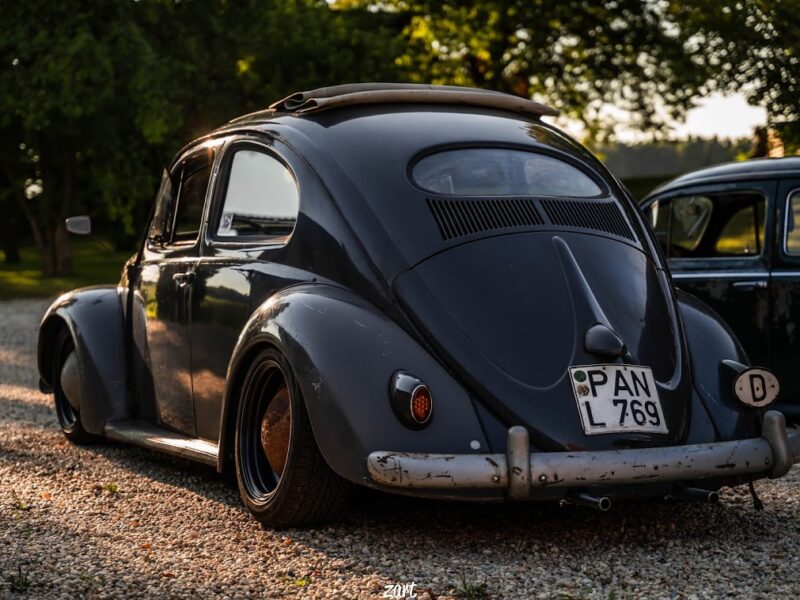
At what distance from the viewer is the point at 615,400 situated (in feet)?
15.1

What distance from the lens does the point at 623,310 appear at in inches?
195

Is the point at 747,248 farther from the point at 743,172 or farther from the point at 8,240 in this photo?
the point at 8,240

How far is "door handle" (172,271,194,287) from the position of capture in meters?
6.01

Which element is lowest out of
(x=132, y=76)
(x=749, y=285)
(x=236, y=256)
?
(x=749, y=285)

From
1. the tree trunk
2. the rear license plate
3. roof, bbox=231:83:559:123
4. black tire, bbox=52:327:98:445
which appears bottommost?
the tree trunk

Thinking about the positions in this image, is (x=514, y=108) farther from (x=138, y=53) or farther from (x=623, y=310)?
(x=138, y=53)

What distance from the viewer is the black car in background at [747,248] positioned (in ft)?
25.3

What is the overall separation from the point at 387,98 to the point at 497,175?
0.78m

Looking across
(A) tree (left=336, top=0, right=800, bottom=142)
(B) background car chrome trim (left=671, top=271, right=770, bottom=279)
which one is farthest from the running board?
(A) tree (left=336, top=0, right=800, bottom=142)

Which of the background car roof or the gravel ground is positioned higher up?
the background car roof

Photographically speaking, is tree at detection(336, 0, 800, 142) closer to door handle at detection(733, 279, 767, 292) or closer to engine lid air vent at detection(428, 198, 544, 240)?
door handle at detection(733, 279, 767, 292)

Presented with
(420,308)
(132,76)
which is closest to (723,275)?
(420,308)

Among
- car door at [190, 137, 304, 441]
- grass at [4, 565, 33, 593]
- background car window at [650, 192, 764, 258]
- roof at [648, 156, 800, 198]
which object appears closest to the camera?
grass at [4, 565, 33, 593]

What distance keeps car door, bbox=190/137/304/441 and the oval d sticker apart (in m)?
1.87
